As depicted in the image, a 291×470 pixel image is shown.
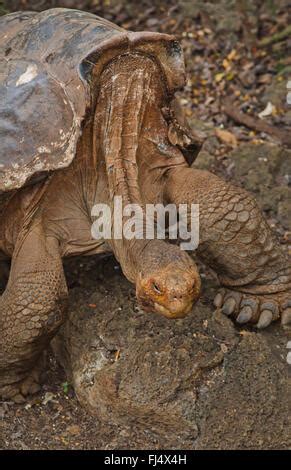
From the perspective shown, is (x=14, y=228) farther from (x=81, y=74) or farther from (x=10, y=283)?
(x=81, y=74)

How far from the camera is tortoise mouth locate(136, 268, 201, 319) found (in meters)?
3.68

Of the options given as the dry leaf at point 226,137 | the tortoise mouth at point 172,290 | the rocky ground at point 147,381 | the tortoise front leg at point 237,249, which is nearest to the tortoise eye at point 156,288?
the tortoise mouth at point 172,290

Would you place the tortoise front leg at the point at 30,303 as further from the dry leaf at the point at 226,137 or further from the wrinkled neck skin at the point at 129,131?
the dry leaf at the point at 226,137

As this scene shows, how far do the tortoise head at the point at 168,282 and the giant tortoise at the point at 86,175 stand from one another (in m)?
0.27

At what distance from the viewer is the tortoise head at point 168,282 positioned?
A: 369 cm

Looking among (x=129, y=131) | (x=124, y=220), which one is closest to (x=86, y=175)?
(x=129, y=131)

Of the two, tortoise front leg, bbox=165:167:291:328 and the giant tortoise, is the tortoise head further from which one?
tortoise front leg, bbox=165:167:291:328

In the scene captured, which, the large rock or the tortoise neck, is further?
the tortoise neck

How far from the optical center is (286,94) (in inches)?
276

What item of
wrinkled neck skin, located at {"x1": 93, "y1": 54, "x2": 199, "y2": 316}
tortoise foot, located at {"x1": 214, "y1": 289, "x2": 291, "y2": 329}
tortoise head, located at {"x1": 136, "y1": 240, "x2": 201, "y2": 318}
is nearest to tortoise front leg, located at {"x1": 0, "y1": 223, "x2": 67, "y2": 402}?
wrinkled neck skin, located at {"x1": 93, "y1": 54, "x2": 199, "y2": 316}

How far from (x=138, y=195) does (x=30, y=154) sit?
0.60m

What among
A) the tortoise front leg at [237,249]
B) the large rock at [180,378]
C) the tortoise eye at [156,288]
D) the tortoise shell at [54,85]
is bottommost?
the large rock at [180,378]

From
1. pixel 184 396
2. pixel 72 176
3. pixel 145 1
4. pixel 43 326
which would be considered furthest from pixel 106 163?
pixel 145 1

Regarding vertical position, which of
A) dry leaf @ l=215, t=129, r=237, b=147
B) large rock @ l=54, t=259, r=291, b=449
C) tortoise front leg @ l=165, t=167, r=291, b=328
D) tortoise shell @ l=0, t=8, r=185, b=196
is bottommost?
dry leaf @ l=215, t=129, r=237, b=147
